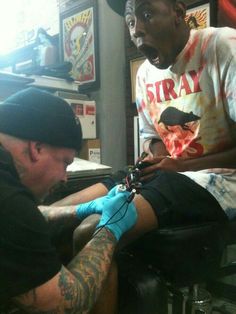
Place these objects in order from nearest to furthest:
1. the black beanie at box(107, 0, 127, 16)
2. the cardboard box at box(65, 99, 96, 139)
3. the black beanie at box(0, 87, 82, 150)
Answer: the black beanie at box(0, 87, 82, 150) → the black beanie at box(107, 0, 127, 16) → the cardboard box at box(65, 99, 96, 139)

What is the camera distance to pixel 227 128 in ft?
3.10

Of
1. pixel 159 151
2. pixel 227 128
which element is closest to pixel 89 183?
pixel 159 151

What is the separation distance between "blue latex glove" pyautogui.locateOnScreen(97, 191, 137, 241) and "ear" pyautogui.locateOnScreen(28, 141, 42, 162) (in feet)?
0.78

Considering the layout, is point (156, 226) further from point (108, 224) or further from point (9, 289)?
point (9, 289)

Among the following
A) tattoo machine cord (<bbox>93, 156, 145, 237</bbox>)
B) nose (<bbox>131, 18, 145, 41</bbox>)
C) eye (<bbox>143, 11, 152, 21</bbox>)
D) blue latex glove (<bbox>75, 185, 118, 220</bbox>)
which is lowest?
blue latex glove (<bbox>75, 185, 118, 220</bbox>)

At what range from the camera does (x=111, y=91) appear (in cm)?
180

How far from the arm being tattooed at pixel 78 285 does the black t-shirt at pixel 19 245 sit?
1.0 inches

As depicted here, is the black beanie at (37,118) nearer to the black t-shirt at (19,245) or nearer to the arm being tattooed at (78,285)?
the black t-shirt at (19,245)

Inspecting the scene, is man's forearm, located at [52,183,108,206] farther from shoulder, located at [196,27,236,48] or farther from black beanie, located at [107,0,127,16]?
black beanie, located at [107,0,127,16]

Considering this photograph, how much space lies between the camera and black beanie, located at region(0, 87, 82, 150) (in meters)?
0.61

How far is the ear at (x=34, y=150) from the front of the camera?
0.62m

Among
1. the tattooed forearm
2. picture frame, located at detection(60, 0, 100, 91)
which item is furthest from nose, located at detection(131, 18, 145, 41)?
picture frame, located at detection(60, 0, 100, 91)

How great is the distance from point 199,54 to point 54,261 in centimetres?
75

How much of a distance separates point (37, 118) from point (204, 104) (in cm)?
55
